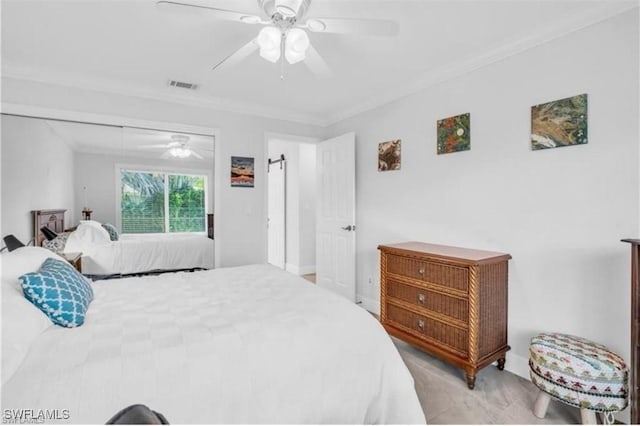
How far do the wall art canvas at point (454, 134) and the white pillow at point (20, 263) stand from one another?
120 inches

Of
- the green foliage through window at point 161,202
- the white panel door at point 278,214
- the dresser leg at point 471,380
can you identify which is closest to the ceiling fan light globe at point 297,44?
the green foliage through window at point 161,202

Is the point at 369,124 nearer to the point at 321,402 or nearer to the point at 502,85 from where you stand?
the point at 502,85

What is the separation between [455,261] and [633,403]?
1092mm

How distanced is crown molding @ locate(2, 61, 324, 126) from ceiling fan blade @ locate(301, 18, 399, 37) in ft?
7.09

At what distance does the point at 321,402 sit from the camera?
1.35 metres

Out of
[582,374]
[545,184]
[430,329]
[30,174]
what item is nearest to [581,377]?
[582,374]

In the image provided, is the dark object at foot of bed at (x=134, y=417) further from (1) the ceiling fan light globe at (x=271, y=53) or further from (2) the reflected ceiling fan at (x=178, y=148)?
(2) the reflected ceiling fan at (x=178, y=148)

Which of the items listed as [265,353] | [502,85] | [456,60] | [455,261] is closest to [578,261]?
[455,261]

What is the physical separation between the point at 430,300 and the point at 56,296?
7.61 feet

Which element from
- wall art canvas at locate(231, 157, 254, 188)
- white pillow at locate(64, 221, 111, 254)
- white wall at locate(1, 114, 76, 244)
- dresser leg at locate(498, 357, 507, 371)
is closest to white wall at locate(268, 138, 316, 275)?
wall art canvas at locate(231, 157, 254, 188)

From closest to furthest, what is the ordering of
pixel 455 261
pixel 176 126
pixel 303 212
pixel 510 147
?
pixel 455 261 < pixel 510 147 < pixel 176 126 < pixel 303 212

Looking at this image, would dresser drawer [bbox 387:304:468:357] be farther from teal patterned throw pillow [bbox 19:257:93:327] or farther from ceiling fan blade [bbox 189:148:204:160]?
ceiling fan blade [bbox 189:148:204:160]

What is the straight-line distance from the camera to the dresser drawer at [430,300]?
2.23m

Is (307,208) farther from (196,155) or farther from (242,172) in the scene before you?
(196,155)
